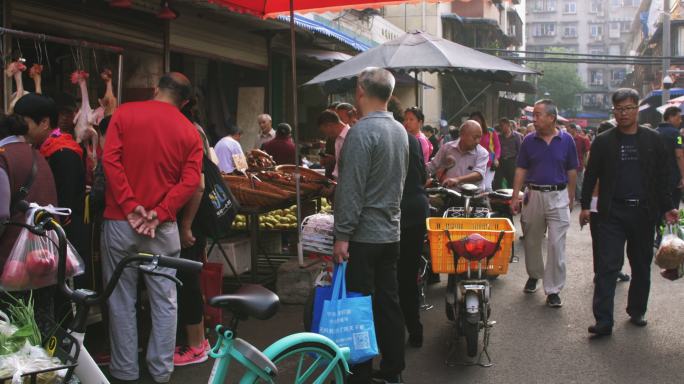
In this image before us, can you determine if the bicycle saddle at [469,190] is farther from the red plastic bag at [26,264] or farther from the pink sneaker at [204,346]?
the red plastic bag at [26,264]

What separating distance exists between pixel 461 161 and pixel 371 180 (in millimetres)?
3826

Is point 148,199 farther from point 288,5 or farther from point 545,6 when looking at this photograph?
point 545,6

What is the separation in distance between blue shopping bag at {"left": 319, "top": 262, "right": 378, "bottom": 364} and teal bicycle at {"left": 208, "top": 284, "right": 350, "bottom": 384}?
1.23 feet

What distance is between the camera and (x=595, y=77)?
122 metres

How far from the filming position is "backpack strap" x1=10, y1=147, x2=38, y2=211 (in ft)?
15.2

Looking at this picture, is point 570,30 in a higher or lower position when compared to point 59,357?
higher

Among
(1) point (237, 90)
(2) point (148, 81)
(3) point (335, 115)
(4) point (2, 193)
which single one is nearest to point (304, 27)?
(1) point (237, 90)

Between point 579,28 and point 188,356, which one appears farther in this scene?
point 579,28

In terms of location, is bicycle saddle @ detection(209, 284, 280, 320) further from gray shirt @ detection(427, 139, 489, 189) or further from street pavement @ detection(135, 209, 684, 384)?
gray shirt @ detection(427, 139, 489, 189)

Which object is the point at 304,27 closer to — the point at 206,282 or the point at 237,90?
the point at 237,90

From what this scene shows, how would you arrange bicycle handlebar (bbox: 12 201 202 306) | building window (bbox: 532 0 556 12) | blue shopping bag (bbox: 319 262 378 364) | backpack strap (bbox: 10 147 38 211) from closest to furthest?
bicycle handlebar (bbox: 12 201 202 306) < blue shopping bag (bbox: 319 262 378 364) < backpack strap (bbox: 10 147 38 211) < building window (bbox: 532 0 556 12)

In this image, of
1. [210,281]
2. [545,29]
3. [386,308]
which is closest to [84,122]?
[210,281]

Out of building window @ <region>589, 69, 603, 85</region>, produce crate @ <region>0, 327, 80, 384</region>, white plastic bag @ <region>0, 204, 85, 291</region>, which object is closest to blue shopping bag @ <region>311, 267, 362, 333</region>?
white plastic bag @ <region>0, 204, 85, 291</region>

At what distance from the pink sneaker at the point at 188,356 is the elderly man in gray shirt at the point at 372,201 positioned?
1433mm
